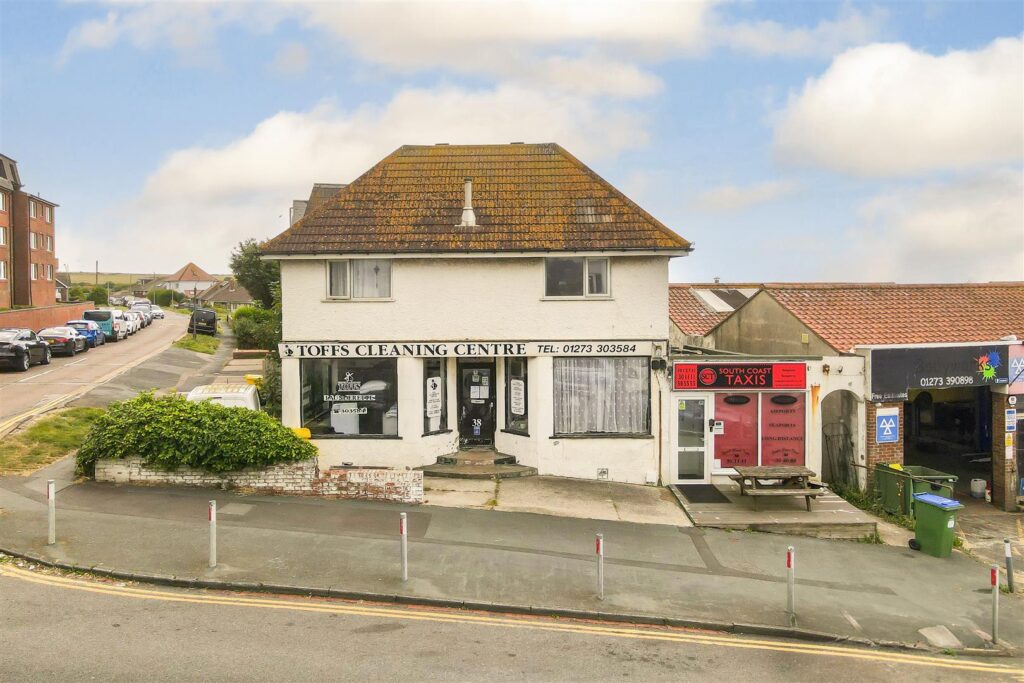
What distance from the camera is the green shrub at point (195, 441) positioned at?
15406 millimetres

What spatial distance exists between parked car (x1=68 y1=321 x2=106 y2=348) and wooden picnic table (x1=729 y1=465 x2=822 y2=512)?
35.8 meters

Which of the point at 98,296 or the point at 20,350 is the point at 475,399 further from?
the point at 98,296

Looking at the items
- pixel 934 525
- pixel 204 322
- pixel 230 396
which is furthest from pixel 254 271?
pixel 934 525

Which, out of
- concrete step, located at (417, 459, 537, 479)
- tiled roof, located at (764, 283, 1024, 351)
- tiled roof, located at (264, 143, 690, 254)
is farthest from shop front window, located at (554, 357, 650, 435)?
tiled roof, located at (764, 283, 1024, 351)

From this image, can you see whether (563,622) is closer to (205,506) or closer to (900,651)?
(900,651)

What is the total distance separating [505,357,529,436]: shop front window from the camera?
60.9ft

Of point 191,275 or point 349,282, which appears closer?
point 349,282

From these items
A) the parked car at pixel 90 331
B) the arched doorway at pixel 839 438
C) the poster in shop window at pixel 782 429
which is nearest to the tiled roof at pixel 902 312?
the arched doorway at pixel 839 438

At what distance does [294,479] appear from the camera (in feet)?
50.9

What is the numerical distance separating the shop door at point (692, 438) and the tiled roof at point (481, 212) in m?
3.47

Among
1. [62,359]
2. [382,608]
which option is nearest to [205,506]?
[382,608]

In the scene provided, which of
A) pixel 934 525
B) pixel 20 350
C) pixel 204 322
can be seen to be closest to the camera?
pixel 934 525

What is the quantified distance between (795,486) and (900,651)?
6217 mm

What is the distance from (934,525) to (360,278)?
1241cm
